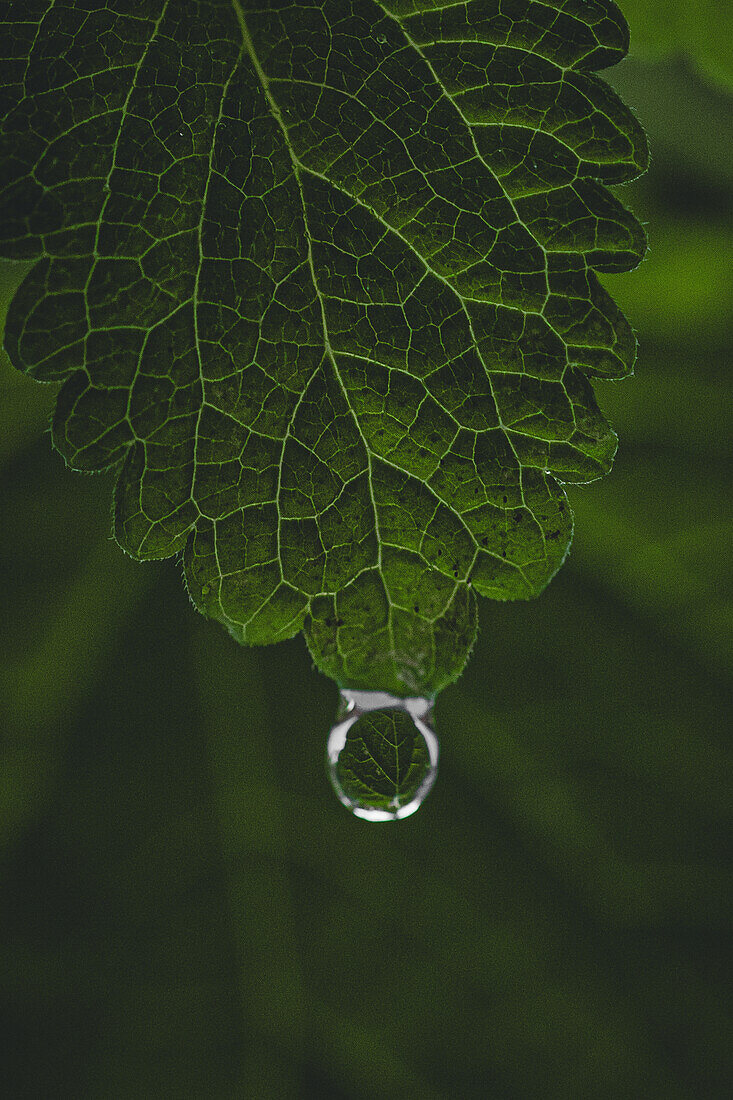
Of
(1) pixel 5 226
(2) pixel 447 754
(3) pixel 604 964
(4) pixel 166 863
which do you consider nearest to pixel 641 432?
(2) pixel 447 754

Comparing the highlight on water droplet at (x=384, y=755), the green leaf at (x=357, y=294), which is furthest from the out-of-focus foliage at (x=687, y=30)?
the highlight on water droplet at (x=384, y=755)

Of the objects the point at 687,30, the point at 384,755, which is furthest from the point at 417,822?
the point at 687,30

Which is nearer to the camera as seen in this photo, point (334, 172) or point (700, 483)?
point (334, 172)

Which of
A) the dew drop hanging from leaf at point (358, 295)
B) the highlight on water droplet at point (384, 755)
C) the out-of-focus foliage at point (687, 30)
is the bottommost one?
the highlight on water droplet at point (384, 755)

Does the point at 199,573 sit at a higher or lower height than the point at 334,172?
lower

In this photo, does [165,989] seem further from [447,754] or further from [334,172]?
[334,172]

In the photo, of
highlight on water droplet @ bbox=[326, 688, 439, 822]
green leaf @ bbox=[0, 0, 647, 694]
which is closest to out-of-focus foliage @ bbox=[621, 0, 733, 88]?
green leaf @ bbox=[0, 0, 647, 694]

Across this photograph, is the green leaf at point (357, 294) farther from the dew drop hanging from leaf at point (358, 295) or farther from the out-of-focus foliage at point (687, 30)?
the out-of-focus foliage at point (687, 30)

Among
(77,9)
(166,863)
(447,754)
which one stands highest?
(447,754)
